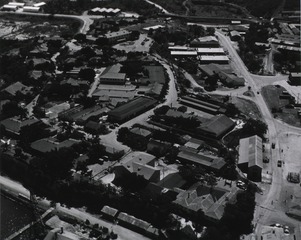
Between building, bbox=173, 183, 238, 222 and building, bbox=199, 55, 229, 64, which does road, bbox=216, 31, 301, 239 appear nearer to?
building, bbox=173, 183, 238, 222

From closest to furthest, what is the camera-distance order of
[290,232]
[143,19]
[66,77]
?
[290,232] → [66,77] → [143,19]

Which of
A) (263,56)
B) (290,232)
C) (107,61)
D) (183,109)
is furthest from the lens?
(263,56)

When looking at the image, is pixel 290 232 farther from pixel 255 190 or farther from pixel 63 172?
pixel 63 172

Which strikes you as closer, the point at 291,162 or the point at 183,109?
the point at 291,162

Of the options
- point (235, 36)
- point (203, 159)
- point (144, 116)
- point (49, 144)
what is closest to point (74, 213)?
point (49, 144)

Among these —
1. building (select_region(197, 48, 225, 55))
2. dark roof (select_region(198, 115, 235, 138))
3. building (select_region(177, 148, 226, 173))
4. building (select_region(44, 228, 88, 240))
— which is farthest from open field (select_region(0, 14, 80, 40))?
building (select_region(44, 228, 88, 240))

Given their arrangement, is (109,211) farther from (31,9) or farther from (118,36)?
(31,9)

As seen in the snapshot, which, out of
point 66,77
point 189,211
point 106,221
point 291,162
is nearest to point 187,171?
point 189,211
